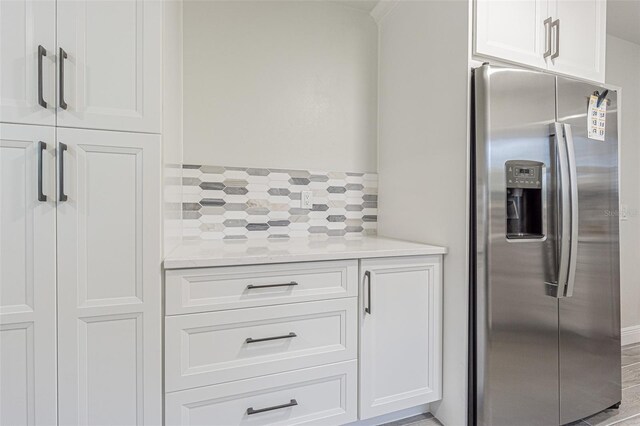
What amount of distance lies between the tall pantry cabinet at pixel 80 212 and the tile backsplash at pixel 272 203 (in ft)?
2.19

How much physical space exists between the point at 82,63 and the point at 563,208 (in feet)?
6.81

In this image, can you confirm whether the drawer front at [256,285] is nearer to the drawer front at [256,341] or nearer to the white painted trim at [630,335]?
the drawer front at [256,341]

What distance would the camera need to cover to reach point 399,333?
1.52 meters

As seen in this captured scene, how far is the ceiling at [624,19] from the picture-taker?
7.22 feet

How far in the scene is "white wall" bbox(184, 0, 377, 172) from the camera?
5.97 ft

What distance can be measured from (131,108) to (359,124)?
1438 mm

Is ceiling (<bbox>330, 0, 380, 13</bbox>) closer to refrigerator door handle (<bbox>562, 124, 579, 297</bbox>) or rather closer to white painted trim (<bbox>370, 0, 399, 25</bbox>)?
white painted trim (<bbox>370, 0, 399, 25</bbox>)

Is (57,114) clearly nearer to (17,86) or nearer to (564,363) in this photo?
(17,86)

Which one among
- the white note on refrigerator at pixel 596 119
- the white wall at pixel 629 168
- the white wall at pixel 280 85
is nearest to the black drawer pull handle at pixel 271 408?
the white wall at pixel 280 85

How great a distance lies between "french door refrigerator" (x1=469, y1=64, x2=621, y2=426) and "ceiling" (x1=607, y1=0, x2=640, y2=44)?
3.87 ft

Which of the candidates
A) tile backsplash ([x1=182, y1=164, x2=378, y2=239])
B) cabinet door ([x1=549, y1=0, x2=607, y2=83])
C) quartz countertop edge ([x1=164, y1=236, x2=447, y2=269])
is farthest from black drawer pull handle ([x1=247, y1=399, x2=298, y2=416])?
cabinet door ([x1=549, y1=0, x2=607, y2=83])

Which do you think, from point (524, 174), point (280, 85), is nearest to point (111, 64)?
point (280, 85)

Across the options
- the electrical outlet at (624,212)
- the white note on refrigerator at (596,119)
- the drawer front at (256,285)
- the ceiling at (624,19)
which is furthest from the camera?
the electrical outlet at (624,212)

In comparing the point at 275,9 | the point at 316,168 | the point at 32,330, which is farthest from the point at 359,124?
the point at 32,330
